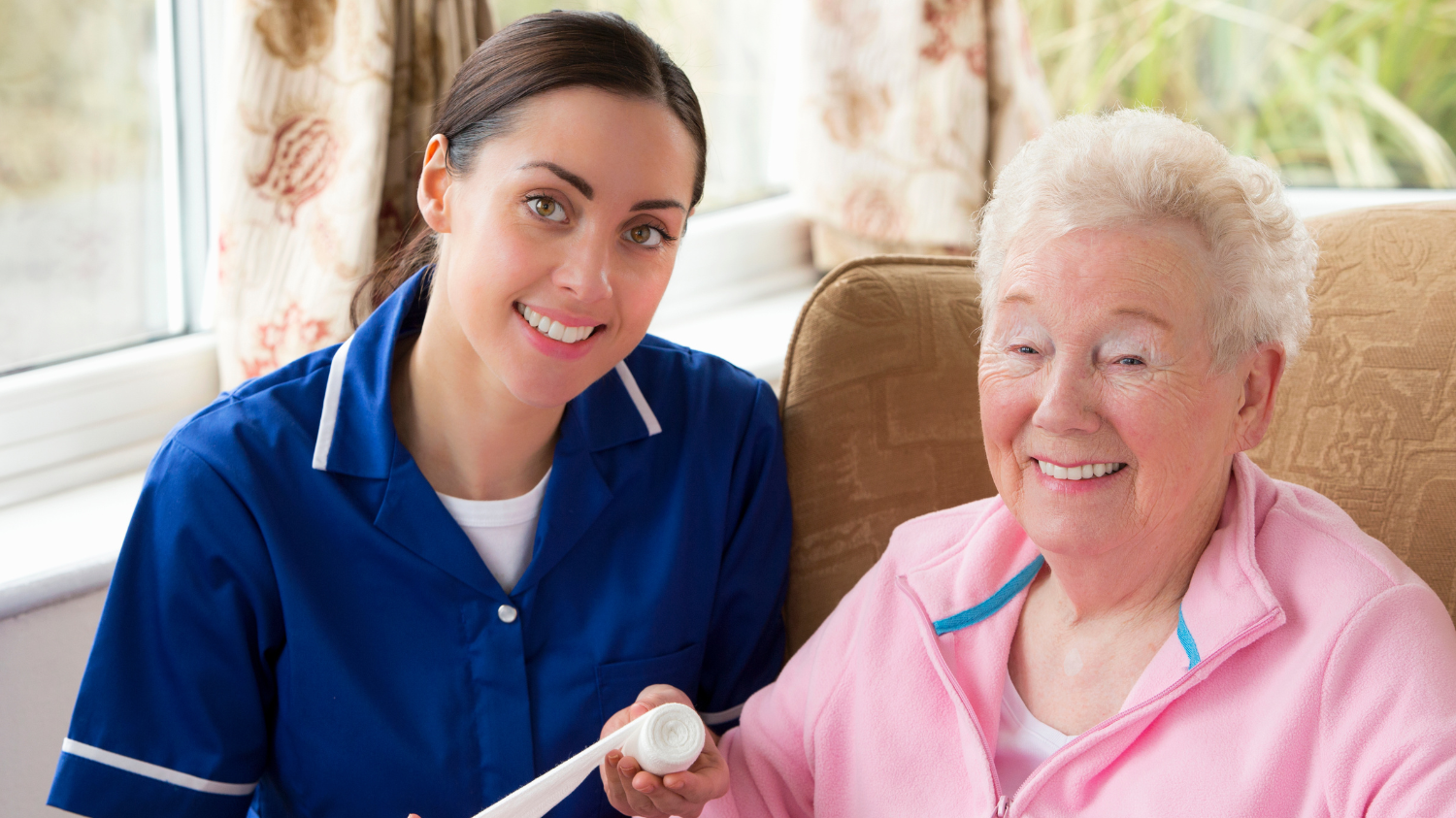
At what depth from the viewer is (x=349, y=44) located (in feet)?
5.87

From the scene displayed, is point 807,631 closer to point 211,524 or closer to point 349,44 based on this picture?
point 211,524

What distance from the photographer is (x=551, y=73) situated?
130 centimetres

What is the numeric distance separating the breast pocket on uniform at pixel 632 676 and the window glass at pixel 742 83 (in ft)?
5.27

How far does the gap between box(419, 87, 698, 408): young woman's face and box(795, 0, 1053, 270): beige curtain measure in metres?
1.43

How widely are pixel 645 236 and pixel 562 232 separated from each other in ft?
0.36

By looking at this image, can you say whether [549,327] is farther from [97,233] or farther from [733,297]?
[733,297]

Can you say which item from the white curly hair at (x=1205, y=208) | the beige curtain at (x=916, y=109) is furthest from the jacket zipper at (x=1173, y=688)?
the beige curtain at (x=916, y=109)

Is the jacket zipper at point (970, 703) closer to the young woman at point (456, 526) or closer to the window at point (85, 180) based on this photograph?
the young woman at point (456, 526)

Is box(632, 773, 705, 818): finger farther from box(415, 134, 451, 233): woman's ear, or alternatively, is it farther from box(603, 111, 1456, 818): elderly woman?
box(415, 134, 451, 233): woman's ear

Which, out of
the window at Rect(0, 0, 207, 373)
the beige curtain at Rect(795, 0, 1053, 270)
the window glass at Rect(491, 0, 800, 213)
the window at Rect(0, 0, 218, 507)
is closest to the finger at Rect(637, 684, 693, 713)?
the window at Rect(0, 0, 218, 507)

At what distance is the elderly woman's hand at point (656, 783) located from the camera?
122cm

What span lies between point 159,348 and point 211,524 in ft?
2.69

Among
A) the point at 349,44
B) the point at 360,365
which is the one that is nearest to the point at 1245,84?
the point at 349,44

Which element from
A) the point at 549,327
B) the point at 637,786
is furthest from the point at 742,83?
the point at 637,786
